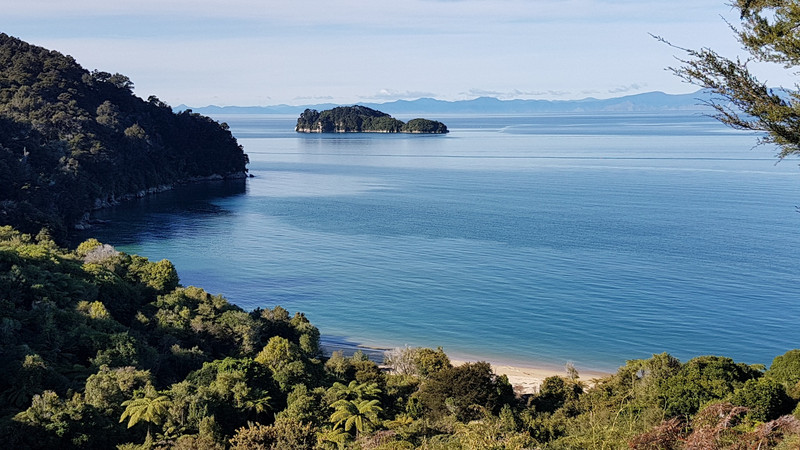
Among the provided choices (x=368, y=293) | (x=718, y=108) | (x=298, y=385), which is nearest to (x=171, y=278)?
(x=368, y=293)

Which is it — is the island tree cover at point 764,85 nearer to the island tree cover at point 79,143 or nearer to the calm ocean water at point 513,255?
the calm ocean water at point 513,255

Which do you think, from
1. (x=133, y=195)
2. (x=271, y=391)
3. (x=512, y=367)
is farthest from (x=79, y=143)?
(x=271, y=391)

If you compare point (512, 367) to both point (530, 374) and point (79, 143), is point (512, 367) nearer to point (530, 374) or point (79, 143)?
point (530, 374)

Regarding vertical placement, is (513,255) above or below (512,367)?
above

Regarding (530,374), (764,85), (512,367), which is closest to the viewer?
(764,85)

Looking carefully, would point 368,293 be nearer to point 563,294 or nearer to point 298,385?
point 563,294

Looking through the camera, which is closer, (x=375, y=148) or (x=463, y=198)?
(x=463, y=198)

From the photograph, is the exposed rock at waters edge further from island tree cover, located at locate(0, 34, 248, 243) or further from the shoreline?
the shoreline

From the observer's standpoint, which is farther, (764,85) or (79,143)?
(79,143)
